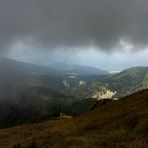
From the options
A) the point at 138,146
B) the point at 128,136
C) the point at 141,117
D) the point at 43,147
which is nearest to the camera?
the point at 138,146

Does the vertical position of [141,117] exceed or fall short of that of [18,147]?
it exceeds it

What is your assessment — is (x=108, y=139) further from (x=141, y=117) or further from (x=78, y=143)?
(x=141, y=117)

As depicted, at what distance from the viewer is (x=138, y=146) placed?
70.6 ft

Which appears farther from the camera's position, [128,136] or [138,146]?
[128,136]

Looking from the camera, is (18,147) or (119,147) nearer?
(119,147)

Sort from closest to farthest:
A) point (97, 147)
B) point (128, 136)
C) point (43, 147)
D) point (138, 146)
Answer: point (138, 146) → point (97, 147) → point (128, 136) → point (43, 147)

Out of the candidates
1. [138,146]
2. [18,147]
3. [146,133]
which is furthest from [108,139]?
[18,147]

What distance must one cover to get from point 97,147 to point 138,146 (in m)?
4.44

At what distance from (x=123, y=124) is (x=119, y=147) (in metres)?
11.2

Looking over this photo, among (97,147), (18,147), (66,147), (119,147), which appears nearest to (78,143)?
(66,147)

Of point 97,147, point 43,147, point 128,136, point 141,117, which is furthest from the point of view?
point 141,117

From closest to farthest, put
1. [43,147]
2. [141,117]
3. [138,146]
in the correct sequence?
[138,146]
[43,147]
[141,117]

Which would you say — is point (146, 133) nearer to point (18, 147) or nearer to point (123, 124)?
point (123, 124)

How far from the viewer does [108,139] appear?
27125 mm
